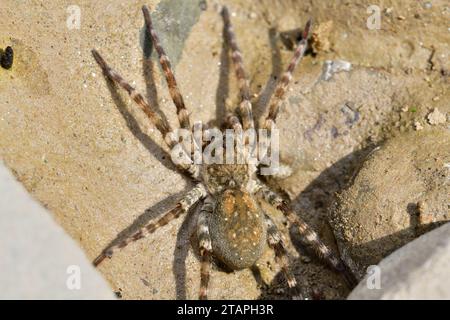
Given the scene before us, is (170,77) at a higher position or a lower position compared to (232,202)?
higher

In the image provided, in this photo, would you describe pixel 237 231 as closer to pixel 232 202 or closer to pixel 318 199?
pixel 232 202

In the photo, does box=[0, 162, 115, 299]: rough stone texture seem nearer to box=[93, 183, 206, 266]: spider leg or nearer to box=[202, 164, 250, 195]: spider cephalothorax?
box=[93, 183, 206, 266]: spider leg

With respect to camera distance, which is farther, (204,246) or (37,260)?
(204,246)

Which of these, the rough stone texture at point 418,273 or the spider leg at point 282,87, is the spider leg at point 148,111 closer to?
the spider leg at point 282,87

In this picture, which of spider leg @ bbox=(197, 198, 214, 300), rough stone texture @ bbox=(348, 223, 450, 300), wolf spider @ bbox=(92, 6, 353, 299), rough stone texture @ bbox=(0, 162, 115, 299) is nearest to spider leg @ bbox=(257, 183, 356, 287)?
wolf spider @ bbox=(92, 6, 353, 299)

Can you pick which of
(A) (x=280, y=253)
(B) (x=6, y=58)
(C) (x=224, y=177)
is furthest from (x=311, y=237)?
(B) (x=6, y=58)

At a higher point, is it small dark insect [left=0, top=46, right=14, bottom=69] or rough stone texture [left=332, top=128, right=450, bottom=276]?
small dark insect [left=0, top=46, right=14, bottom=69]
